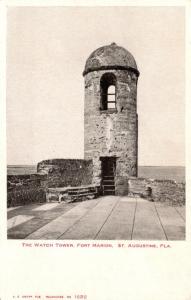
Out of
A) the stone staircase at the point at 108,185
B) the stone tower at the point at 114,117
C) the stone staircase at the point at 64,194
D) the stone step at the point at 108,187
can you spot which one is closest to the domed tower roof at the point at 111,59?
the stone tower at the point at 114,117

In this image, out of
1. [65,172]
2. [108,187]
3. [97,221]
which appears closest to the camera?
[97,221]

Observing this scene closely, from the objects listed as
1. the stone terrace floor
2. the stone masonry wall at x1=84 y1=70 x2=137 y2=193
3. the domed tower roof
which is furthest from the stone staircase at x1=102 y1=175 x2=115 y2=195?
the domed tower roof

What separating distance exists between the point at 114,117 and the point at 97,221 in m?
3.62

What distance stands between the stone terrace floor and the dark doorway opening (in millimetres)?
1748

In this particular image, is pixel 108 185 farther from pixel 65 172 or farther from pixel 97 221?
pixel 97 221

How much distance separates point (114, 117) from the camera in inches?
329

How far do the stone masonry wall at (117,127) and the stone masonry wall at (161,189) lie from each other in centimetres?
44

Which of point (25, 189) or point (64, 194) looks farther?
point (64, 194)

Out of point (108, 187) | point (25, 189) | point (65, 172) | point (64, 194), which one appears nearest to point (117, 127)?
point (108, 187)

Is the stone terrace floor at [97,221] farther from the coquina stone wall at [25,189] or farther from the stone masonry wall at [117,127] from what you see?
the stone masonry wall at [117,127]

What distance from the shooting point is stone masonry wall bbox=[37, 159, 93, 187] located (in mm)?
7211

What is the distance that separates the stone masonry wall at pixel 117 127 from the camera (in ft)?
27.4
